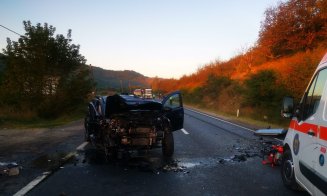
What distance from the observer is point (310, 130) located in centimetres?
497

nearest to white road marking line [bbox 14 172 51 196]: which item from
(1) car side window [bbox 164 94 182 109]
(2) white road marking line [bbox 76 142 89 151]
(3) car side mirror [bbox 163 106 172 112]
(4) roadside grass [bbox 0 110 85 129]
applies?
(2) white road marking line [bbox 76 142 89 151]

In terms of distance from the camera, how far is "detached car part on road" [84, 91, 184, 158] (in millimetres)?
8914

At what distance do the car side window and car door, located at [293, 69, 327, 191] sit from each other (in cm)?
489

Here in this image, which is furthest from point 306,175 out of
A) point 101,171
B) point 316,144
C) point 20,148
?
point 20,148

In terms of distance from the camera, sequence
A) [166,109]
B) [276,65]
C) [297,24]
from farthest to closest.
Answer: [276,65]
[297,24]
[166,109]

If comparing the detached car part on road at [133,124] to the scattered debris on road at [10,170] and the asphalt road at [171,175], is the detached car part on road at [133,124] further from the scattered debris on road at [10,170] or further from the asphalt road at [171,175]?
the scattered debris on road at [10,170]

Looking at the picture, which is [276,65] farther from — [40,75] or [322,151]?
[322,151]

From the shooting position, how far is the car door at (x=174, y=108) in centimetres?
1020

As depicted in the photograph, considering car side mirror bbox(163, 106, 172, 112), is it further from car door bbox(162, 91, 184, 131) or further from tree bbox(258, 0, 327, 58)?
tree bbox(258, 0, 327, 58)

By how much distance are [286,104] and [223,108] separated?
34684 mm

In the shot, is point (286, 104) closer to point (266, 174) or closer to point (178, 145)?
point (266, 174)

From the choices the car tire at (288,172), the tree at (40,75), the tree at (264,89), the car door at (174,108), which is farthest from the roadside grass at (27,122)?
the car tire at (288,172)

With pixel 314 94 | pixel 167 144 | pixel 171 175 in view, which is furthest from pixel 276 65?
pixel 314 94

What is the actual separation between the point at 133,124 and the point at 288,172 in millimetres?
3974
